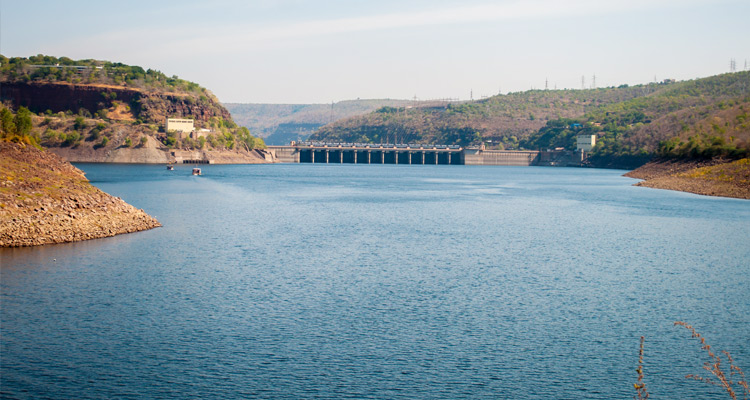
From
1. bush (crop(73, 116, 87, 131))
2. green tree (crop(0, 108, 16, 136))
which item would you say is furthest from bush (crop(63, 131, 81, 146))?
green tree (crop(0, 108, 16, 136))

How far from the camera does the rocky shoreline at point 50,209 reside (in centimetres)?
4072

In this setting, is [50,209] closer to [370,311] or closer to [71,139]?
[370,311]

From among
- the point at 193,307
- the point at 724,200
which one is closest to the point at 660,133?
the point at 724,200

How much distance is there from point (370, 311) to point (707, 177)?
302 ft

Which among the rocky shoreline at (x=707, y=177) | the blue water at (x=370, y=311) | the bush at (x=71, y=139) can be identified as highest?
the bush at (x=71, y=139)

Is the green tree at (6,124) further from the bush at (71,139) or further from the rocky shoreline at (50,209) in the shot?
the bush at (71,139)

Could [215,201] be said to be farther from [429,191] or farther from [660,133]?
[660,133]

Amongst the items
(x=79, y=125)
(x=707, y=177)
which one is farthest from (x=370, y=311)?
(x=79, y=125)

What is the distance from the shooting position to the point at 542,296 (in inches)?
1222

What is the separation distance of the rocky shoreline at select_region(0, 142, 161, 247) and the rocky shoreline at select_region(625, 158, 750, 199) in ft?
242

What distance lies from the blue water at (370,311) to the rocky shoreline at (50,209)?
5.58ft

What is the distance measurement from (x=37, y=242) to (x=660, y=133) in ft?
587

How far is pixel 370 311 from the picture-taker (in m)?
27.8

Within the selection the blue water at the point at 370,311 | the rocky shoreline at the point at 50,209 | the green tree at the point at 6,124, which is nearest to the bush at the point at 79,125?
the green tree at the point at 6,124
